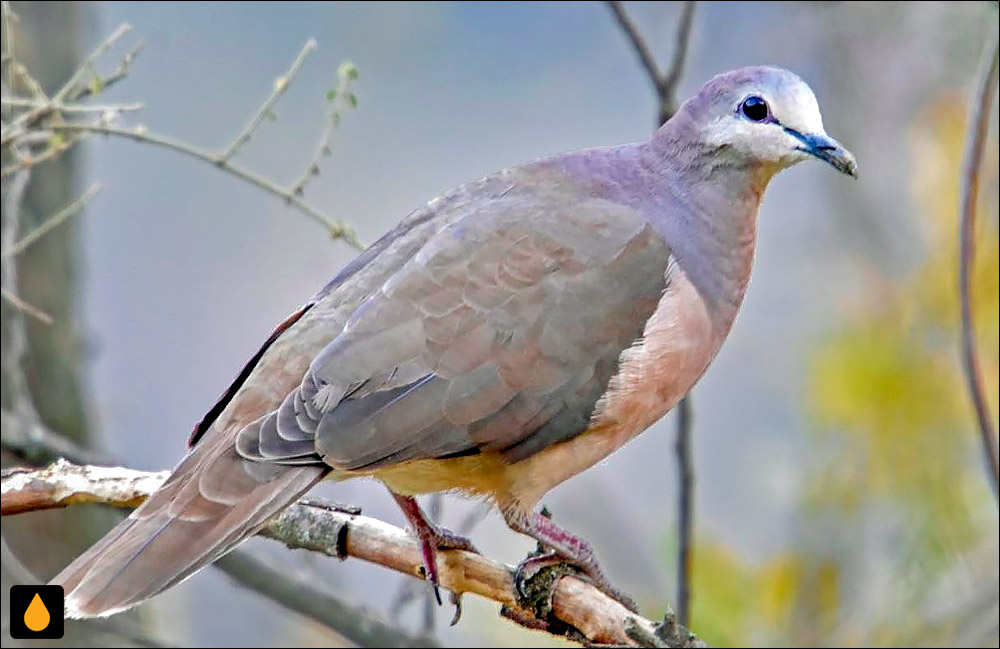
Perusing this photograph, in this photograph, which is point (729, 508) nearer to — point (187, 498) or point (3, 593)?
point (3, 593)

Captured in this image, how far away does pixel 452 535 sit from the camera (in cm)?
253

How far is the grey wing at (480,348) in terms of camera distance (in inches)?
85.0

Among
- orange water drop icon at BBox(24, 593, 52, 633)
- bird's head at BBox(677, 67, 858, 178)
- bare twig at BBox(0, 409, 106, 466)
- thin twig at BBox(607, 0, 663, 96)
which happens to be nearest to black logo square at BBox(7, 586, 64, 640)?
orange water drop icon at BBox(24, 593, 52, 633)

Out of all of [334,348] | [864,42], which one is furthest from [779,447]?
[334,348]

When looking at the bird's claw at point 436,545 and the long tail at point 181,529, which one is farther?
the bird's claw at point 436,545

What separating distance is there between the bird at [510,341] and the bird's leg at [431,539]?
0.11 ft

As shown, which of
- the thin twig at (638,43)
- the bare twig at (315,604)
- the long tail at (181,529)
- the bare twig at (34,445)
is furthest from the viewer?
the bare twig at (34,445)

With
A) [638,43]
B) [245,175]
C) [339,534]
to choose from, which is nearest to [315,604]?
[339,534]

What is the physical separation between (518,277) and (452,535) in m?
0.56

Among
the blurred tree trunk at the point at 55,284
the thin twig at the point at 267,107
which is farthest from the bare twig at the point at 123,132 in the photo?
the blurred tree trunk at the point at 55,284

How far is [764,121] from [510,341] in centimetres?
60

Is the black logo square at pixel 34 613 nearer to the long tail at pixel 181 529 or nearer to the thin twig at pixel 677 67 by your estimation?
the long tail at pixel 181 529

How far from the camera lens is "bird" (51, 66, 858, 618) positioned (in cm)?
213

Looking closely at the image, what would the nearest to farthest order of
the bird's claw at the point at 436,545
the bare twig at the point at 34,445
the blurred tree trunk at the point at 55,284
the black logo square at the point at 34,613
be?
the black logo square at the point at 34,613 → the bird's claw at the point at 436,545 → the bare twig at the point at 34,445 → the blurred tree trunk at the point at 55,284
